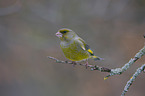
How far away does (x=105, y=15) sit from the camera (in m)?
8.54

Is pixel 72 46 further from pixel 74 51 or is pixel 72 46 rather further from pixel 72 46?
pixel 74 51

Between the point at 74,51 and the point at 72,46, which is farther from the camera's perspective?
the point at 72,46

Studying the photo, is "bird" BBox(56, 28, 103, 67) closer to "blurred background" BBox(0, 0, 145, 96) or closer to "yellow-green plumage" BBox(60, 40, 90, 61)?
"yellow-green plumage" BBox(60, 40, 90, 61)

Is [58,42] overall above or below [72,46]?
above

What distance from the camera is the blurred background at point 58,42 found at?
8.54m

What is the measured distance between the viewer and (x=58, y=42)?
8.71 meters

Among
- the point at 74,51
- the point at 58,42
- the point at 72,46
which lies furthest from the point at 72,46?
the point at 58,42

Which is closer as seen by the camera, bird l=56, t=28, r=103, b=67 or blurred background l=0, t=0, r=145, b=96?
bird l=56, t=28, r=103, b=67

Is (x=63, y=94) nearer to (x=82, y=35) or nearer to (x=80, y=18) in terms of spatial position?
(x=82, y=35)

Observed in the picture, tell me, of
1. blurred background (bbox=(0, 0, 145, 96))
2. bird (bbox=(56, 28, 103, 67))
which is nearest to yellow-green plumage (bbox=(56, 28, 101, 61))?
bird (bbox=(56, 28, 103, 67))

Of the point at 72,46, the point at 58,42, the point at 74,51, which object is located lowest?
the point at 74,51

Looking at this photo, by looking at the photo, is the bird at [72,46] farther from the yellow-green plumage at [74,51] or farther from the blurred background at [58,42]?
the blurred background at [58,42]

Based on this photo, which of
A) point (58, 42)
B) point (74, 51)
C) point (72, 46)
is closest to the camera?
point (74, 51)

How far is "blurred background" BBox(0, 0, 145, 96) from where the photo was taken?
854 cm
